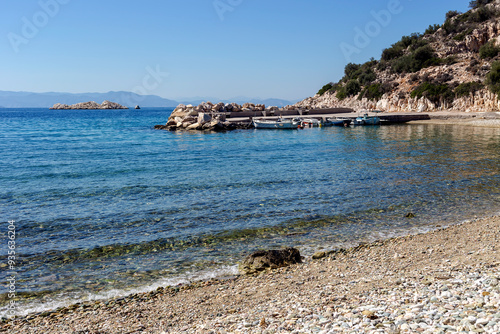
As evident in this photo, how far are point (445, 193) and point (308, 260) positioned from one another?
8952mm

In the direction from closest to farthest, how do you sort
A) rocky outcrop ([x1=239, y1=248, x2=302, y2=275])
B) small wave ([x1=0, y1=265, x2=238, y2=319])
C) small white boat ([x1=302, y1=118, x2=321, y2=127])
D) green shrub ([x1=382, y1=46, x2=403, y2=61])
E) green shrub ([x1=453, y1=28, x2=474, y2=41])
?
small wave ([x1=0, y1=265, x2=238, y2=319]) < rocky outcrop ([x1=239, y1=248, x2=302, y2=275]) < small white boat ([x1=302, y1=118, x2=321, y2=127]) < green shrub ([x1=453, y1=28, x2=474, y2=41]) < green shrub ([x1=382, y1=46, x2=403, y2=61])

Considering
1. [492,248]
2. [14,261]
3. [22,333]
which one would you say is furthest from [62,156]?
[492,248]

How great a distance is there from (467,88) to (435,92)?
16.1 feet

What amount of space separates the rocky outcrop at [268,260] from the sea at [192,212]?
406mm

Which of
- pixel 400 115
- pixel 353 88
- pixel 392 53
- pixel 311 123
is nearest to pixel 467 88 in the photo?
pixel 400 115

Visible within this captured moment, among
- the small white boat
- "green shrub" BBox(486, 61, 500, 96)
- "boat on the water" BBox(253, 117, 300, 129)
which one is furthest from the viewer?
the small white boat

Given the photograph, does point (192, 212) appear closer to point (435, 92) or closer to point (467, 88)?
point (467, 88)

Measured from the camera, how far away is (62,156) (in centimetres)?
2928

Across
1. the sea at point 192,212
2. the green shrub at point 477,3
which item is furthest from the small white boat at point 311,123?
the green shrub at point 477,3

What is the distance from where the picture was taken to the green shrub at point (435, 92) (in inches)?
2437

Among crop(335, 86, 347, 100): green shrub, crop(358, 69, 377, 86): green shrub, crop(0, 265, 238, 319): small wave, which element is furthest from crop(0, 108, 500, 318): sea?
crop(335, 86, 347, 100): green shrub

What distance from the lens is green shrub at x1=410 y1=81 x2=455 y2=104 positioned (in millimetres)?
61906

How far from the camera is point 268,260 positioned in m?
9.09

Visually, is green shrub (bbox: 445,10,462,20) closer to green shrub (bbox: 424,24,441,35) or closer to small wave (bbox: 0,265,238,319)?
green shrub (bbox: 424,24,441,35)
